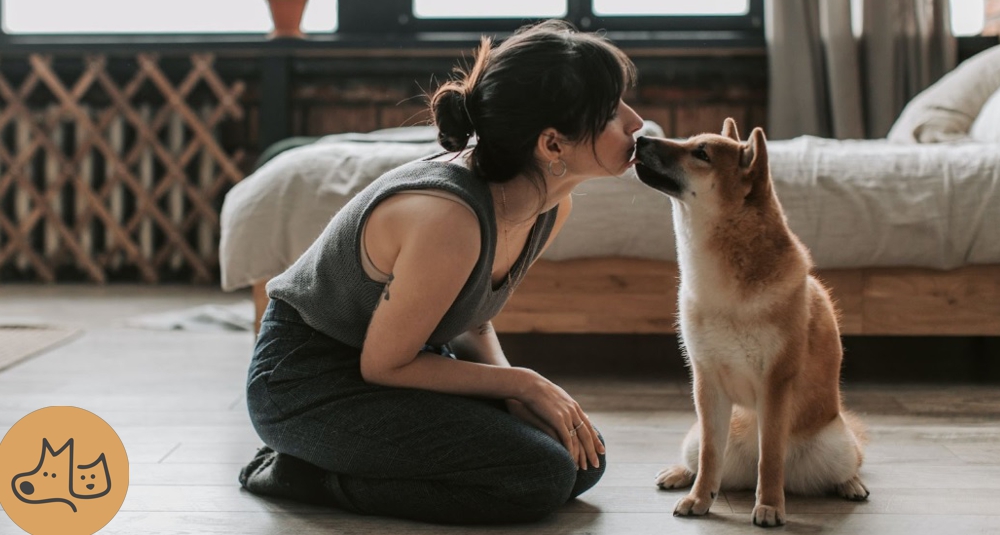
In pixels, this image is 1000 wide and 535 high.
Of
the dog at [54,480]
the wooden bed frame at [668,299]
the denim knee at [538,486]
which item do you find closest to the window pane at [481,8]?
the wooden bed frame at [668,299]

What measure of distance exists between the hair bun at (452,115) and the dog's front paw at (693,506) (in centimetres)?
56

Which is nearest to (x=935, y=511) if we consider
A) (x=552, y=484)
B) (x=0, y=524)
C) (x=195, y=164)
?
(x=552, y=484)

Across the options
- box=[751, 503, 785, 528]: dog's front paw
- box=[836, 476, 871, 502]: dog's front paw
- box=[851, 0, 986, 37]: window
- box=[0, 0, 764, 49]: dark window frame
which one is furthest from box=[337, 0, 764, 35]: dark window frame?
box=[751, 503, 785, 528]: dog's front paw

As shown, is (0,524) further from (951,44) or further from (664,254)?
(951,44)

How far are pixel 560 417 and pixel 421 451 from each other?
A: 19 centimetres

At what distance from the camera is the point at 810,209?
218cm

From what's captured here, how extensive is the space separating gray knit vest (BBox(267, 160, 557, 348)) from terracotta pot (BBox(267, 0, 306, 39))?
108 inches

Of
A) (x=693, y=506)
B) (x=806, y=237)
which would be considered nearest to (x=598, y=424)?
(x=693, y=506)

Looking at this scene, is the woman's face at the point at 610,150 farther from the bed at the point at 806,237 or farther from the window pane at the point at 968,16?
the window pane at the point at 968,16

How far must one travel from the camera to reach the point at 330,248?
4.58ft

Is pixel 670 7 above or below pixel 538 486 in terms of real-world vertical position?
above

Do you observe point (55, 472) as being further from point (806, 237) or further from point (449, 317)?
point (806, 237)

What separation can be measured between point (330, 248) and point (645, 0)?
3.10 m

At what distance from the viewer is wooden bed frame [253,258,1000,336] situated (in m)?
2.20
